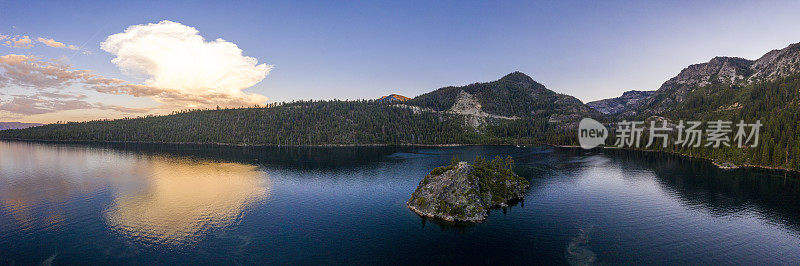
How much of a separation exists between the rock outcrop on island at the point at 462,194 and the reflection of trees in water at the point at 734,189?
57.2 m

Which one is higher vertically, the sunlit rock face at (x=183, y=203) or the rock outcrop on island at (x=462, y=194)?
the rock outcrop on island at (x=462, y=194)

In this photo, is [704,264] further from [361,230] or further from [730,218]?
[361,230]

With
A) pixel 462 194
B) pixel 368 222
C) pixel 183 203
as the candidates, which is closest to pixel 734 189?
pixel 462 194

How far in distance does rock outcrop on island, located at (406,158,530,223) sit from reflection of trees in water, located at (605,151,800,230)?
57180 mm

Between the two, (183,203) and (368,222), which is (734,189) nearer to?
(368,222)

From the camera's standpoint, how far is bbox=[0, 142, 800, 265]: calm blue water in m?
58.1

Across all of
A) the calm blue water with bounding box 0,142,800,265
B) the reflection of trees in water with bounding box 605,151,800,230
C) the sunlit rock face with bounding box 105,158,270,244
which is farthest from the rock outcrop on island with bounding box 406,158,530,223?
the reflection of trees in water with bounding box 605,151,800,230

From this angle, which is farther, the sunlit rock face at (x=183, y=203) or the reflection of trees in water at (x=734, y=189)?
the reflection of trees in water at (x=734, y=189)

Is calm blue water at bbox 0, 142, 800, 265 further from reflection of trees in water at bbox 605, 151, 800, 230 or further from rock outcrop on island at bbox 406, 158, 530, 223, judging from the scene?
→ rock outcrop on island at bbox 406, 158, 530, 223

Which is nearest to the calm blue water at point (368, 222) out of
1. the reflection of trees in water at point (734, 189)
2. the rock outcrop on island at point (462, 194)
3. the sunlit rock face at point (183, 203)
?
the sunlit rock face at point (183, 203)

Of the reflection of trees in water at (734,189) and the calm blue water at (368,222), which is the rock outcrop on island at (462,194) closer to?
the calm blue water at (368,222)

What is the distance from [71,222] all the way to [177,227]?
87.3 feet

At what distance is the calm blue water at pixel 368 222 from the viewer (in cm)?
5809

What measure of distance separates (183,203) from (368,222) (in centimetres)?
5809
